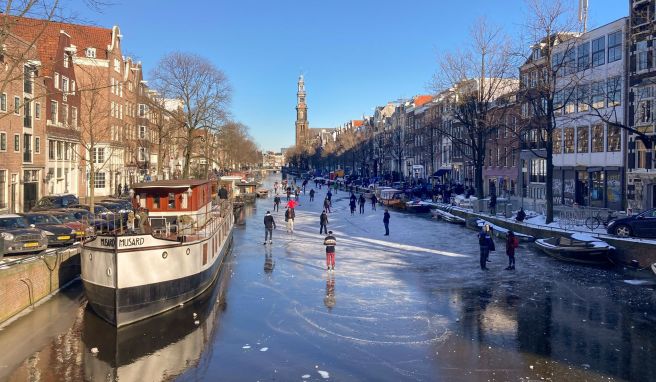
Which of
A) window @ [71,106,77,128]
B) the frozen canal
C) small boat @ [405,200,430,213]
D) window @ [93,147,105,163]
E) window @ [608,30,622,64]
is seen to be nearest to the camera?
the frozen canal

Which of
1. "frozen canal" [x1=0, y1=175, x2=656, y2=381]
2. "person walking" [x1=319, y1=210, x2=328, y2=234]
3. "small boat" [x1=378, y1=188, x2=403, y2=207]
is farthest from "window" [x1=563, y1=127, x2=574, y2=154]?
"frozen canal" [x1=0, y1=175, x2=656, y2=381]

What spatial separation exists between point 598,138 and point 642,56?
24.8 ft

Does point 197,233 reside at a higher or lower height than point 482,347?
higher

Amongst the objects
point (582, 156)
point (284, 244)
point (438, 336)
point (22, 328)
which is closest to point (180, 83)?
point (284, 244)

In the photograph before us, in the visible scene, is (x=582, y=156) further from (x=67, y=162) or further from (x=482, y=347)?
(x=67, y=162)

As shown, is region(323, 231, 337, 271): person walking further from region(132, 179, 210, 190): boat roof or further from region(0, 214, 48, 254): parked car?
region(0, 214, 48, 254): parked car

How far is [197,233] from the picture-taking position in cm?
1952

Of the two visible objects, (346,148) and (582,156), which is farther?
(346,148)

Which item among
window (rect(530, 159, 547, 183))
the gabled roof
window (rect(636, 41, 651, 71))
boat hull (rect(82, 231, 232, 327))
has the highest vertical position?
the gabled roof

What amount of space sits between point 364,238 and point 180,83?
31772 mm

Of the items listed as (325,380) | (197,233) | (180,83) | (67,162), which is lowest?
(325,380)

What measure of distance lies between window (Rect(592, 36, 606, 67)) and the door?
43.1 meters

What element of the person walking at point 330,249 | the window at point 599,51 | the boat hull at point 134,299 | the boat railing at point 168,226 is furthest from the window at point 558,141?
the boat hull at point 134,299

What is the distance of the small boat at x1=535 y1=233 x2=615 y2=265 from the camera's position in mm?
24266
